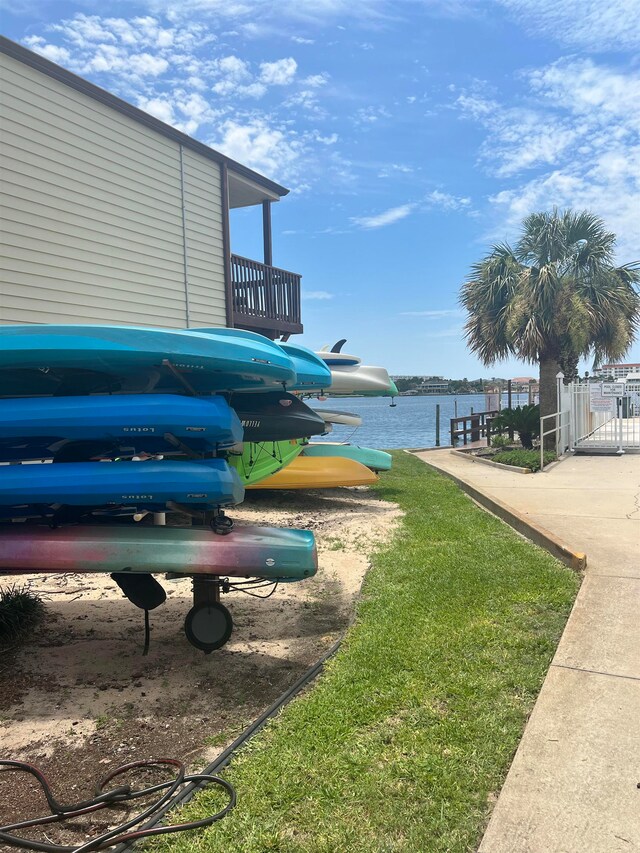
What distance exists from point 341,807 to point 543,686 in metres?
1.36

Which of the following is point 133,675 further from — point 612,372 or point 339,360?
point 612,372

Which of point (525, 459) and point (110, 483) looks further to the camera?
point (525, 459)

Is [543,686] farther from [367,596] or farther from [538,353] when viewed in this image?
[538,353]

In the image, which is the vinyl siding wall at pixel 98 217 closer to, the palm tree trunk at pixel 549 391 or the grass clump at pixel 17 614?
the grass clump at pixel 17 614

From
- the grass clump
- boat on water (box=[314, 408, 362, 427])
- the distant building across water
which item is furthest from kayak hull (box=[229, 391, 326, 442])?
the distant building across water

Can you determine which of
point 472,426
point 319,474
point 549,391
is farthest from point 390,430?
point 319,474

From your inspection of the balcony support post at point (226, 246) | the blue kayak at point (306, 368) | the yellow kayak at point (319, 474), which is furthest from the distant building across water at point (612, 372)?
the blue kayak at point (306, 368)

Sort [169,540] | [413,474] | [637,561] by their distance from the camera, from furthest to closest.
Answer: [413,474] < [637,561] < [169,540]

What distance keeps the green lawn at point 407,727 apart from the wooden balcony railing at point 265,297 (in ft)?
23.2

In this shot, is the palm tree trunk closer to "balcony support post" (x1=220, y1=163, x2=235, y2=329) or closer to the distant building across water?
"balcony support post" (x1=220, y1=163, x2=235, y2=329)

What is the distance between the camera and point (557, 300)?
1595 cm

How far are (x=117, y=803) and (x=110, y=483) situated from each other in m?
1.62

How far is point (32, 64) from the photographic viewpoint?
7387mm

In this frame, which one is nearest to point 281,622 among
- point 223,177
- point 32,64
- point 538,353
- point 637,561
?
point 637,561
